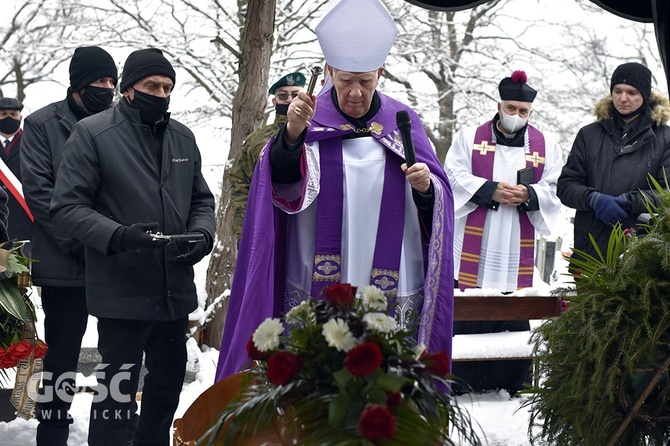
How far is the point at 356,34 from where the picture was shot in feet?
14.0

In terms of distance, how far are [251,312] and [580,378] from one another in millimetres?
1478

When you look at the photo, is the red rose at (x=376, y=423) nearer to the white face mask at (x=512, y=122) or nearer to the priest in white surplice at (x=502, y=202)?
the priest in white surplice at (x=502, y=202)

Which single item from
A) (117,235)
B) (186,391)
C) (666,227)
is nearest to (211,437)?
(117,235)

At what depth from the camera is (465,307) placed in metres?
7.31

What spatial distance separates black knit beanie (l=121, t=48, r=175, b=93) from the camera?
5004 mm

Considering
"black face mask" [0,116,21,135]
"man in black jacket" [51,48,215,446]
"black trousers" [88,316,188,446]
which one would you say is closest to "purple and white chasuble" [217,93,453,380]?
"man in black jacket" [51,48,215,446]

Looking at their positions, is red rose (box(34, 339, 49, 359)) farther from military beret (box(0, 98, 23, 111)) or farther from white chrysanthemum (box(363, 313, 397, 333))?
military beret (box(0, 98, 23, 111))

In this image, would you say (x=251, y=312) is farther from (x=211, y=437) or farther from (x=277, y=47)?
(x=277, y=47)

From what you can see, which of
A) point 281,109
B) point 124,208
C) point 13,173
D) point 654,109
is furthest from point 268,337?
point 13,173

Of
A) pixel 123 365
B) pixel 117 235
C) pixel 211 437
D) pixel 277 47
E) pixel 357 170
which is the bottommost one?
pixel 123 365

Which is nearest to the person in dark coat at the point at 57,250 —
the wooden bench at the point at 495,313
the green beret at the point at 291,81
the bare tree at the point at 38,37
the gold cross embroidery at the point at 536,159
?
the green beret at the point at 291,81

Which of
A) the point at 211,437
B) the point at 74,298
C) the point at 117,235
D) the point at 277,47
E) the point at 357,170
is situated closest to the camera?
the point at 211,437

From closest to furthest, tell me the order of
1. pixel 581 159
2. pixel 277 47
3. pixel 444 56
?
pixel 581 159
pixel 277 47
pixel 444 56

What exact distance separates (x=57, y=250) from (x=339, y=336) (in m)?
3.27
